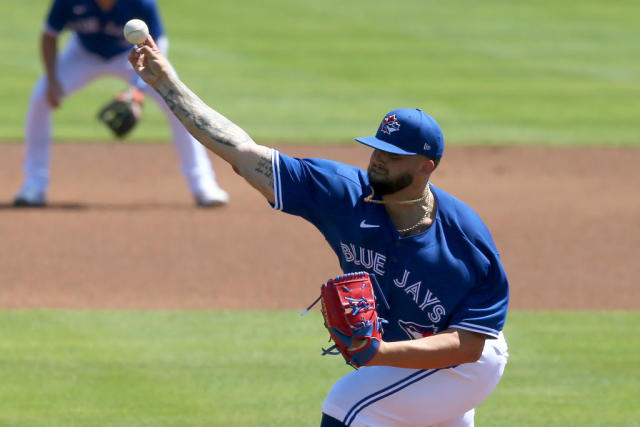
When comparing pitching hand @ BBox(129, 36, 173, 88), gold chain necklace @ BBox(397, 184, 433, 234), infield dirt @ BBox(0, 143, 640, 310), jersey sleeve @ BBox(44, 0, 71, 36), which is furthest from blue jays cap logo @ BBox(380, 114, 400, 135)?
jersey sleeve @ BBox(44, 0, 71, 36)

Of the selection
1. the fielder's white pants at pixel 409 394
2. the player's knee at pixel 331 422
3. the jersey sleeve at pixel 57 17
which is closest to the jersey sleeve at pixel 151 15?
the jersey sleeve at pixel 57 17

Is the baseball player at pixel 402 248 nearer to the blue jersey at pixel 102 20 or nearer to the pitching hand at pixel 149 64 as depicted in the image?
the pitching hand at pixel 149 64

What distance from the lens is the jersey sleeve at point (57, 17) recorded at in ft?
29.1

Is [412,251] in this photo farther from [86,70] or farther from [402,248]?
[86,70]

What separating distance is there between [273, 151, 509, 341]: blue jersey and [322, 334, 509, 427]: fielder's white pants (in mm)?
179

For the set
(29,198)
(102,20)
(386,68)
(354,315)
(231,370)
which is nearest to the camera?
(354,315)

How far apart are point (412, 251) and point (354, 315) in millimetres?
408

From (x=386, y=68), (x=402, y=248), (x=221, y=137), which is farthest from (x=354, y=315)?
(x=386, y=68)

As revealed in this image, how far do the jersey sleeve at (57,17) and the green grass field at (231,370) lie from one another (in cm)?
299

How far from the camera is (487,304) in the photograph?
3.83 meters

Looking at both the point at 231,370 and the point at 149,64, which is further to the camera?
the point at 231,370

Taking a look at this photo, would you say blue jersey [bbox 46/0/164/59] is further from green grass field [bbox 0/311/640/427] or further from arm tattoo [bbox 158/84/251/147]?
arm tattoo [bbox 158/84/251/147]

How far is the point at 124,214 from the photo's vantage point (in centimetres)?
939

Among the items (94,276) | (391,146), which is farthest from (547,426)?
(94,276)
